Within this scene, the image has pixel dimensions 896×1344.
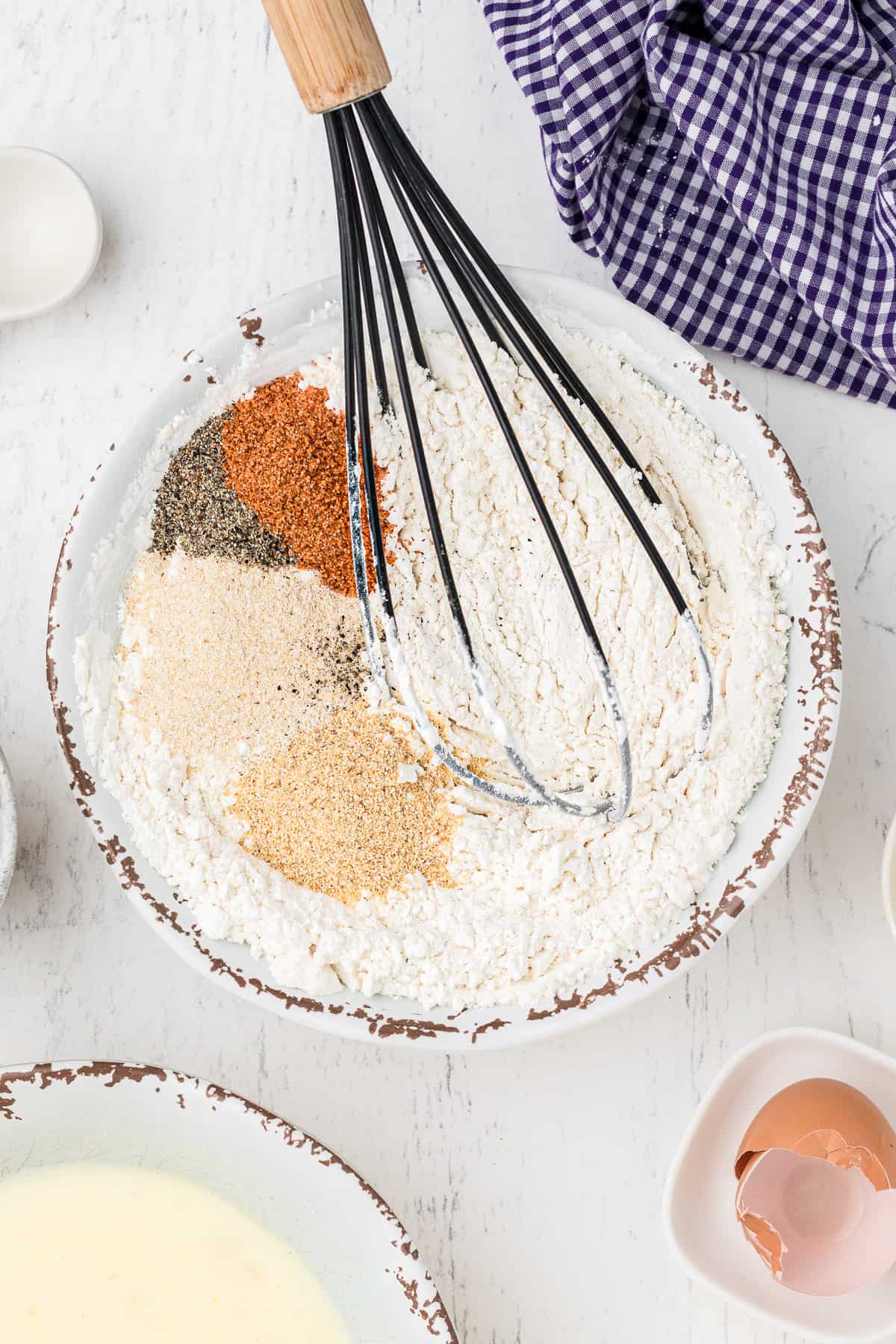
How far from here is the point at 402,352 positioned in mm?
692

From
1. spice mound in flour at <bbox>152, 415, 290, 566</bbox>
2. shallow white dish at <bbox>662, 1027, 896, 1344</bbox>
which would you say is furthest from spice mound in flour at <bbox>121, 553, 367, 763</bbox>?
shallow white dish at <bbox>662, 1027, 896, 1344</bbox>

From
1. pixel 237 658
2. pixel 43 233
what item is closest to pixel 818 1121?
pixel 237 658

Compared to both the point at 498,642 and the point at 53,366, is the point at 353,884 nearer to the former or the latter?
the point at 498,642

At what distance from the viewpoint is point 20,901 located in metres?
0.81

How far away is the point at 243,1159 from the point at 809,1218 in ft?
1.25

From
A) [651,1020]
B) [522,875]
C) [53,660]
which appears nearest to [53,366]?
[53,660]

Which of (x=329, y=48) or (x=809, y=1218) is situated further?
(x=809, y=1218)

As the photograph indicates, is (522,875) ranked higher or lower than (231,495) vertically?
lower

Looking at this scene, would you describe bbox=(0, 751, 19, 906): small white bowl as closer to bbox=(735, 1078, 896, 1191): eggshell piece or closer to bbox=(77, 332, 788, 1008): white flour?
bbox=(77, 332, 788, 1008): white flour

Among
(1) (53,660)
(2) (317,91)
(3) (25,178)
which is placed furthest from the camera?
(3) (25,178)

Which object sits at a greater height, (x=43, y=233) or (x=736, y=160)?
(x=43, y=233)

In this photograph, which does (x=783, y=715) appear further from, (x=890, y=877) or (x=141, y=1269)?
(x=141, y=1269)

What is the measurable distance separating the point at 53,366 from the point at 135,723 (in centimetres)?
31

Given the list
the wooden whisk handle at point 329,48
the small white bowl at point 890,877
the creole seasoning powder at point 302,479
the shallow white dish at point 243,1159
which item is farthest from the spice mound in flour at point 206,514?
the small white bowl at point 890,877
